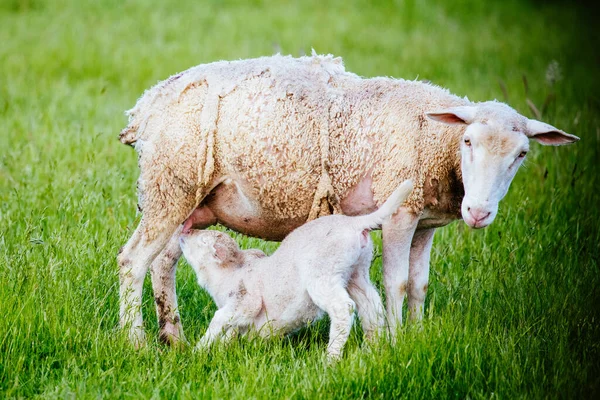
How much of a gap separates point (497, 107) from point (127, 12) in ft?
31.5

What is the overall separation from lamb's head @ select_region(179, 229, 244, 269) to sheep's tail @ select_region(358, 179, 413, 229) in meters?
0.83

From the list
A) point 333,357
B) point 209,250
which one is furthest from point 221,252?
point 333,357

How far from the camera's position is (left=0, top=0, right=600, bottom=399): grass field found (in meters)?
4.09

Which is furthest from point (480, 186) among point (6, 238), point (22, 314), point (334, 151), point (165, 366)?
point (6, 238)

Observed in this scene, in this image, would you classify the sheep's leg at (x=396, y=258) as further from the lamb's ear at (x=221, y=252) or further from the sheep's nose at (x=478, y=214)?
the lamb's ear at (x=221, y=252)

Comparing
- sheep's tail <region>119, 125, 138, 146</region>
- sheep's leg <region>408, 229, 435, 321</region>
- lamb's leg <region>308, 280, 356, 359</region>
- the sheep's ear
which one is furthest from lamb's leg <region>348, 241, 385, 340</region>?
sheep's tail <region>119, 125, 138, 146</region>

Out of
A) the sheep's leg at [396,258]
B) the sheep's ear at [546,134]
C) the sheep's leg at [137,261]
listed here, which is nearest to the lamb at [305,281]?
the sheep's leg at [396,258]

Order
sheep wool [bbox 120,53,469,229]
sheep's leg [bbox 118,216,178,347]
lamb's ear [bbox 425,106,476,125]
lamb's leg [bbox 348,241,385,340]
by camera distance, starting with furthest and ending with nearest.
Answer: sheep's leg [bbox 118,216,178,347] < sheep wool [bbox 120,53,469,229] < lamb's leg [bbox 348,241,385,340] < lamb's ear [bbox 425,106,476,125]

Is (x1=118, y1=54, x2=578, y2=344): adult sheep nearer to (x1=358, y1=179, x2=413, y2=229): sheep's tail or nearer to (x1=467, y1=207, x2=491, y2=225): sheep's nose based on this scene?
(x1=358, y1=179, x2=413, y2=229): sheep's tail

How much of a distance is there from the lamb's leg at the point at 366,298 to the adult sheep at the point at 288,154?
0.42 ft

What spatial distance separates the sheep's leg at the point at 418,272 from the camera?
4.91 metres

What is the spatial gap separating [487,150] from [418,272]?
3.23ft

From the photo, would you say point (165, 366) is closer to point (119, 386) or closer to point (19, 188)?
point (119, 386)

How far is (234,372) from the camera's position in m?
4.19
